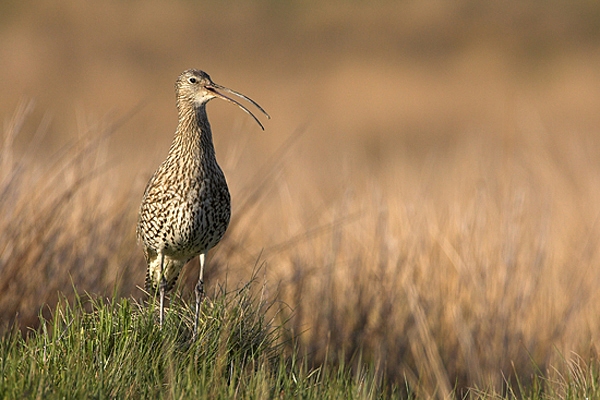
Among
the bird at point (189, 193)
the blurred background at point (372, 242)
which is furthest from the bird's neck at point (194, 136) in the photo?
the blurred background at point (372, 242)

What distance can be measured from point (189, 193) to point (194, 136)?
330mm

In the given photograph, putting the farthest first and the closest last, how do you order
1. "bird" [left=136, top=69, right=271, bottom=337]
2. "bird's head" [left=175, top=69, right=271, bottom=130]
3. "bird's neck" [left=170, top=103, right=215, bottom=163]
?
"bird's head" [left=175, top=69, right=271, bottom=130] → "bird's neck" [left=170, top=103, right=215, bottom=163] → "bird" [left=136, top=69, right=271, bottom=337]

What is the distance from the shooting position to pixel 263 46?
26203mm

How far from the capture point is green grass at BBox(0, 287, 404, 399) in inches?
156

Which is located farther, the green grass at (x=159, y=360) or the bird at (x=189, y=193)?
the bird at (x=189, y=193)

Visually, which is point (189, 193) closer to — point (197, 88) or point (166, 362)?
point (197, 88)

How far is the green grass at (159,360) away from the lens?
3.96 m

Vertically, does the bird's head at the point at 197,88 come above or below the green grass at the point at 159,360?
above

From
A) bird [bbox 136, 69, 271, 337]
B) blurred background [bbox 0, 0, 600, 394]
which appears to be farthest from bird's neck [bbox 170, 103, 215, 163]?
blurred background [bbox 0, 0, 600, 394]

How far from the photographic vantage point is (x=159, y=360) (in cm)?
432

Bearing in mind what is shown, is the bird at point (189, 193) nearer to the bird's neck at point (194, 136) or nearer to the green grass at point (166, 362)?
the bird's neck at point (194, 136)

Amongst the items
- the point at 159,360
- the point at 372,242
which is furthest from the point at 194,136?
the point at 372,242

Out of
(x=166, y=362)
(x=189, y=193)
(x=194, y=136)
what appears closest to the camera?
(x=166, y=362)

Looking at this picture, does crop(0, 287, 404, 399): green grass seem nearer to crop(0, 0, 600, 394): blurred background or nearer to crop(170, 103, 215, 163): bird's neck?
crop(0, 0, 600, 394): blurred background
